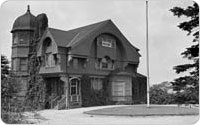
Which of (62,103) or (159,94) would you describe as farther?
(159,94)

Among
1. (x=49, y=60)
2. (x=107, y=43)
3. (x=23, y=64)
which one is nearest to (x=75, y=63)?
(x=49, y=60)

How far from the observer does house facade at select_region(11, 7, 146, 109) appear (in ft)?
94.3

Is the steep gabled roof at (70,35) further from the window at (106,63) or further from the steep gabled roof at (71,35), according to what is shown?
the window at (106,63)

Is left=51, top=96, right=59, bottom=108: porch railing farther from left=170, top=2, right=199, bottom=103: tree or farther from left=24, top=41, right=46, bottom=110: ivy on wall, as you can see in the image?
left=170, top=2, right=199, bottom=103: tree

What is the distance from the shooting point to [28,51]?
31984 mm

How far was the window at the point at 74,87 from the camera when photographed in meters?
29.2

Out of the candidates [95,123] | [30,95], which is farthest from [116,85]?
[95,123]

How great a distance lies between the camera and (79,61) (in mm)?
30016

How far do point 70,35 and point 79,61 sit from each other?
3.53m

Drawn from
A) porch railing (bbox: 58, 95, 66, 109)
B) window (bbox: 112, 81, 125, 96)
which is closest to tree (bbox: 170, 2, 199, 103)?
porch railing (bbox: 58, 95, 66, 109)

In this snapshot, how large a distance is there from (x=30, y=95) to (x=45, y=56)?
4.27 meters

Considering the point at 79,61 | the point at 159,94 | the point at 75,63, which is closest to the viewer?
the point at 75,63

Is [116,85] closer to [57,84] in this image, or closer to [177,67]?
[57,84]

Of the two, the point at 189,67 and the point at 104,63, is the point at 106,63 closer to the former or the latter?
the point at 104,63
